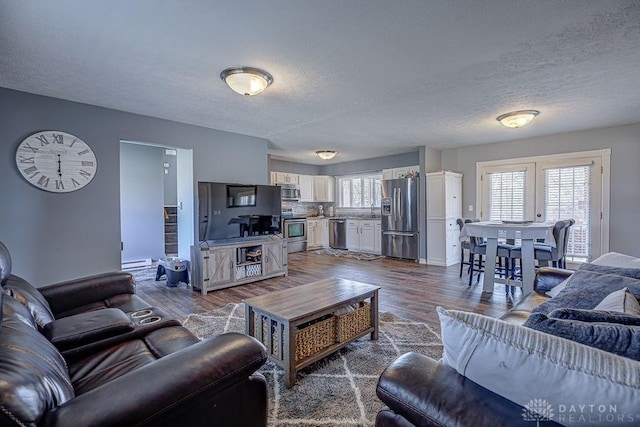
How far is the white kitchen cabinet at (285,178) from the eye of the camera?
25.3ft

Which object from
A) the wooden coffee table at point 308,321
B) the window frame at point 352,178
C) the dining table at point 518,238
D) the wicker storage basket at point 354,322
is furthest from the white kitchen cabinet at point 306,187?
the wicker storage basket at point 354,322

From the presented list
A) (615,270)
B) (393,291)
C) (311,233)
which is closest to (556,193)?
(393,291)

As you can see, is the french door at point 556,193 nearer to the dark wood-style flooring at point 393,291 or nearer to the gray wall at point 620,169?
the gray wall at point 620,169

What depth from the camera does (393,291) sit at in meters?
4.25

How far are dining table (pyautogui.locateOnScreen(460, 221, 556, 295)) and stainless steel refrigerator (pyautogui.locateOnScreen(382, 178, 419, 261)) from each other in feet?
7.42

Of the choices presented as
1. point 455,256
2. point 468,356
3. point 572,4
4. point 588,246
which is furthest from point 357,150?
point 468,356

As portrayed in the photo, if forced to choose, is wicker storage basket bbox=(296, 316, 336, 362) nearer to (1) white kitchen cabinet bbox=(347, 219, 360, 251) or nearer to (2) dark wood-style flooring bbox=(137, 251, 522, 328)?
(2) dark wood-style flooring bbox=(137, 251, 522, 328)

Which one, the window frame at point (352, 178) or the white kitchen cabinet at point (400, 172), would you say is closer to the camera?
the white kitchen cabinet at point (400, 172)

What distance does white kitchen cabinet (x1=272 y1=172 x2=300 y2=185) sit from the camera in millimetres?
7727

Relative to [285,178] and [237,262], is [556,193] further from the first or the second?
[285,178]

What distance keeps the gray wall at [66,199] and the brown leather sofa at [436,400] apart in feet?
12.8

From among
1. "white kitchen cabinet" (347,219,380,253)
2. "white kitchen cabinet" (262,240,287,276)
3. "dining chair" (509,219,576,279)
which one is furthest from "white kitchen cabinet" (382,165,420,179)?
"white kitchen cabinet" (262,240,287,276)

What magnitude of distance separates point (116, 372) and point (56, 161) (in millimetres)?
3042

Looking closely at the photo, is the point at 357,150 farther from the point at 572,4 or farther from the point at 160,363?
the point at 160,363
